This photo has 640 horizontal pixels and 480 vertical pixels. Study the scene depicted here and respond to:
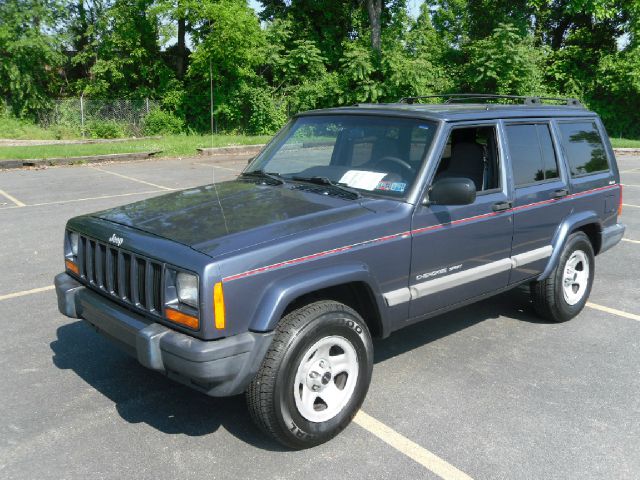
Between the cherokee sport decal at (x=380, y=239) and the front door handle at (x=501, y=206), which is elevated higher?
the front door handle at (x=501, y=206)

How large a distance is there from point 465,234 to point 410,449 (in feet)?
5.03

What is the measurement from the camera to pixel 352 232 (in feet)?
11.9

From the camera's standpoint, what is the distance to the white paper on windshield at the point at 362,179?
13.8 ft

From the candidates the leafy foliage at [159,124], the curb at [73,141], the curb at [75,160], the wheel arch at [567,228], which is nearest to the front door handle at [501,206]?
the wheel arch at [567,228]

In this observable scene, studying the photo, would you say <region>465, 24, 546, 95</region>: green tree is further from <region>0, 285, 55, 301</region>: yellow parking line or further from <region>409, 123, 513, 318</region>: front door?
<region>0, 285, 55, 301</region>: yellow parking line

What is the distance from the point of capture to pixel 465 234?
14.0 ft

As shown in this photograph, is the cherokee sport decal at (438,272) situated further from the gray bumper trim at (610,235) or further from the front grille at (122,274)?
the gray bumper trim at (610,235)

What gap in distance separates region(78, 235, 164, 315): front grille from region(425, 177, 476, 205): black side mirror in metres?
1.78

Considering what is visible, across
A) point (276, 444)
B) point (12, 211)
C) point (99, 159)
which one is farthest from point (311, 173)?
point (99, 159)

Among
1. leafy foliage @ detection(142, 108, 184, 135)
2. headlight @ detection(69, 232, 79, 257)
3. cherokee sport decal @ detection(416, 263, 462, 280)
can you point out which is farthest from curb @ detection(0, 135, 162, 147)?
cherokee sport decal @ detection(416, 263, 462, 280)

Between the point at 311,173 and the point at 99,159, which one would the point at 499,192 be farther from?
the point at 99,159

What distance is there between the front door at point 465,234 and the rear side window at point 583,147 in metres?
1.07

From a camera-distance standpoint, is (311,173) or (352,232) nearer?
(352,232)

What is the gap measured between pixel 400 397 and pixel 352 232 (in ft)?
3.99
